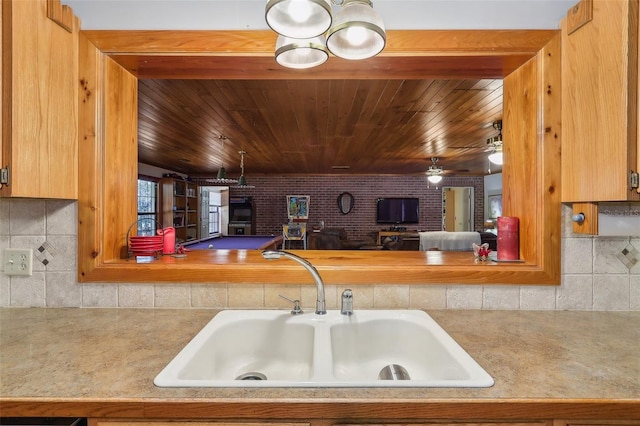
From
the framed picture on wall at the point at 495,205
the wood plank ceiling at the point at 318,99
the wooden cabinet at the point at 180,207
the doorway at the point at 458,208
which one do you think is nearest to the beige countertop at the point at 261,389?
the wood plank ceiling at the point at 318,99

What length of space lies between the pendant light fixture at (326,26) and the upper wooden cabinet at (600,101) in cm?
83

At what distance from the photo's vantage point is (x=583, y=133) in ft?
3.99

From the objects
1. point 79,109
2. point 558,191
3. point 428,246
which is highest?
point 79,109

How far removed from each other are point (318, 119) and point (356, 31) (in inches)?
87.7

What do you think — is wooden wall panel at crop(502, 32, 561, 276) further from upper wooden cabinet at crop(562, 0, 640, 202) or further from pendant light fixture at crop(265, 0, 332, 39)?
pendant light fixture at crop(265, 0, 332, 39)

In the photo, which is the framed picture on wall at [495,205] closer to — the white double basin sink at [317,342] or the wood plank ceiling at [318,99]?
the wood plank ceiling at [318,99]

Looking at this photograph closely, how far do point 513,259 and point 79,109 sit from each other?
6.45ft

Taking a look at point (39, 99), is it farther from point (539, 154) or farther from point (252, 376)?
point (539, 154)

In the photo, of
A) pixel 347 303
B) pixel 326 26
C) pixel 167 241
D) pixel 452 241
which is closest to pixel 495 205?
pixel 452 241

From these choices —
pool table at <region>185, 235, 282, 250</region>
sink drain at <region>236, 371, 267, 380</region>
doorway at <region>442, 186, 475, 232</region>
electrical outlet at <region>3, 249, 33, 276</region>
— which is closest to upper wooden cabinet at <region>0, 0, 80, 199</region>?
electrical outlet at <region>3, 249, 33, 276</region>

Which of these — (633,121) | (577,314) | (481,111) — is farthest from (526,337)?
(481,111)

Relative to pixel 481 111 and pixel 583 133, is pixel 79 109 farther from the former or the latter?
pixel 481 111

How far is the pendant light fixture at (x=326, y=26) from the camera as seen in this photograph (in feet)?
2.73

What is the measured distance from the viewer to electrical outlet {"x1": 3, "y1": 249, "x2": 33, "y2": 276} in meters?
1.38
